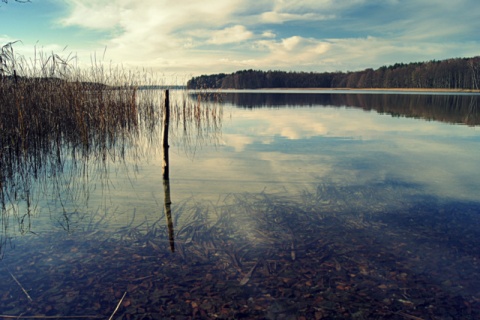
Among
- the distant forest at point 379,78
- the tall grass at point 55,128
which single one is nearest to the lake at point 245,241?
the tall grass at point 55,128

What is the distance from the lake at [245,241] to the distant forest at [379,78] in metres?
68.9

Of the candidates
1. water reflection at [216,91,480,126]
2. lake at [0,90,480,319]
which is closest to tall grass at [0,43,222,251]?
lake at [0,90,480,319]

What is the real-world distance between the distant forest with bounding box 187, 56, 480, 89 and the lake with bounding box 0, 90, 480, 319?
6885cm

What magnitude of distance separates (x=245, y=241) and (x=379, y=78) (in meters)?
120

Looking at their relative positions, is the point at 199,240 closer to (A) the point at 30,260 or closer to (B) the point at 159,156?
(A) the point at 30,260

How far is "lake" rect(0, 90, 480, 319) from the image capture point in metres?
3.12

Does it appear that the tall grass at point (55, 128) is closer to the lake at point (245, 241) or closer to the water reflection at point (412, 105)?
the lake at point (245, 241)

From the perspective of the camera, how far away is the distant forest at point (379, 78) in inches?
3334

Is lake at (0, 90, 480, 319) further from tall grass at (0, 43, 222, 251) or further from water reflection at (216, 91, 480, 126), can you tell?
water reflection at (216, 91, 480, 126)

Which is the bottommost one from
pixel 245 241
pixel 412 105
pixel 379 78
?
pixel 245 241

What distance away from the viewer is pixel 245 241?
4367 millimetres

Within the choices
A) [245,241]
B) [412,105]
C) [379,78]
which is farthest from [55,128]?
[379,78]

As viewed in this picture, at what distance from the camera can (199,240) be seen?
439 cm

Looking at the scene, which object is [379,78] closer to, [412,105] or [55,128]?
[412,105]
